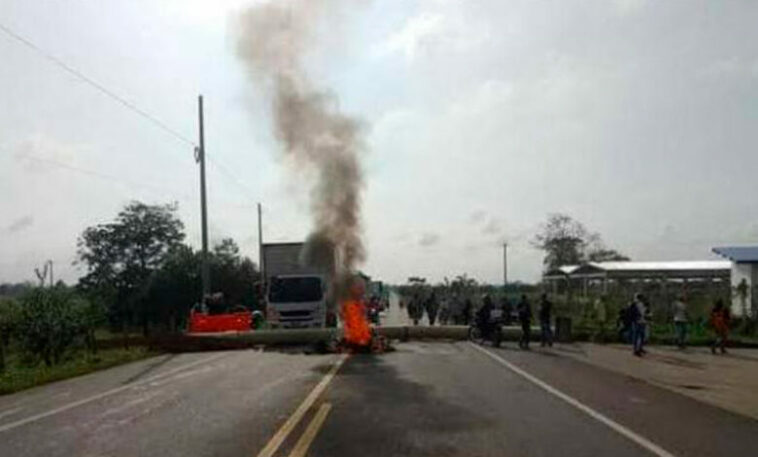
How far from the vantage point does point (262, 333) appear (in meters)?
36.3

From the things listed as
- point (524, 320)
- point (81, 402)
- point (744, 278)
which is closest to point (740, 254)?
point (744, 278)

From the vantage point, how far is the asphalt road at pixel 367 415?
11.9m

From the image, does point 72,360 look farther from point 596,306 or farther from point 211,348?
point 596,306

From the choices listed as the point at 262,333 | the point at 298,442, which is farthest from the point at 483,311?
the point at 298,442

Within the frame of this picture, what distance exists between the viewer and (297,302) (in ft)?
132

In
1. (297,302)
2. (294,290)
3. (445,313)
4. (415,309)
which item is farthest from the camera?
(415,309)

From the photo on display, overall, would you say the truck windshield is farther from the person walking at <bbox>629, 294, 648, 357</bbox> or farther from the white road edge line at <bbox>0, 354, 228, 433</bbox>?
the person walking at <bbox>629, 294, 648, 357</bbox>

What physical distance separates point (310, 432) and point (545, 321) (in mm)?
23006

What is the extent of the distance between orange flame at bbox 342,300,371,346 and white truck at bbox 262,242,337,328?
1766 millimetres

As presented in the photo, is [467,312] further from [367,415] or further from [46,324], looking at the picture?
[367,415]

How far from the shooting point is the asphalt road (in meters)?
11.9

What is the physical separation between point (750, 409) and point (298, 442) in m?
8.05

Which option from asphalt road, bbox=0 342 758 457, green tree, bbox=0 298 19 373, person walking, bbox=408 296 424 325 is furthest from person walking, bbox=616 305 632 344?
person walking, bbox=408 296 424 325

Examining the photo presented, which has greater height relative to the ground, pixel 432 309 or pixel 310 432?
pixel 432 309
